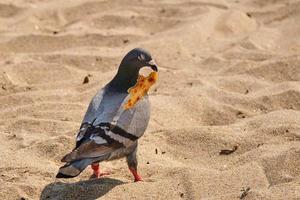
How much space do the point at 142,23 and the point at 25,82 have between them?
2.00m

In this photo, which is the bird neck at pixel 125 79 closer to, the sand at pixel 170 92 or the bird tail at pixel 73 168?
the sand at pixel 170 92

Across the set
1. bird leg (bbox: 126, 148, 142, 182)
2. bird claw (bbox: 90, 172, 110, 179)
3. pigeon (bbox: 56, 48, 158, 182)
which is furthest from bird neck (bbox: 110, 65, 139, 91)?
bird claw (bbox: 90, 172, 110, 179)

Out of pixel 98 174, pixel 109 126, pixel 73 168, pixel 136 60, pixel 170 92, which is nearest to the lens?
pixel 73 168

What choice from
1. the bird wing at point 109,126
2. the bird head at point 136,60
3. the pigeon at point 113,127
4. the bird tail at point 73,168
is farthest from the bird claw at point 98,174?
the bird head at point 136,60

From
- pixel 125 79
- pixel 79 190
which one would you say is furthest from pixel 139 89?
pixel 79 190

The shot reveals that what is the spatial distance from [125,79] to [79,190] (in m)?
0.83

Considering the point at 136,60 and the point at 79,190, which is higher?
the point at 136,60

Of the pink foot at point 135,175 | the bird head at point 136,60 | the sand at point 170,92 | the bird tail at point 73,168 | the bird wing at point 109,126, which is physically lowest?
the sand at point 170,92

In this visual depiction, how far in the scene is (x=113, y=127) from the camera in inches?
167

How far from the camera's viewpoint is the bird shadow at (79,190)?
423cm

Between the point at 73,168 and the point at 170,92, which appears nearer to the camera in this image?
the point at 73,168

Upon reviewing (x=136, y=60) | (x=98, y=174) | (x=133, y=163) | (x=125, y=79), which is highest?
(x=136, y=60)

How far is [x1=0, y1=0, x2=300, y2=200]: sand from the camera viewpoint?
4391mm

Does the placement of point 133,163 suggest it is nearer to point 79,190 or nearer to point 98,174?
point 98,174
